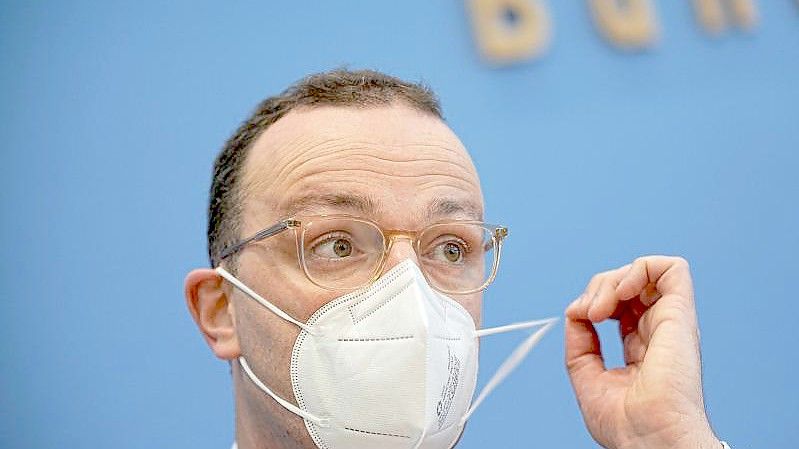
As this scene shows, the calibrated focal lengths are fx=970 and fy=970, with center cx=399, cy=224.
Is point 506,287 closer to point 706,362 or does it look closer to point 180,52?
point 706,362

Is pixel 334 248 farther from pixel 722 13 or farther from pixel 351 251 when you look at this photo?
pixel 722 13

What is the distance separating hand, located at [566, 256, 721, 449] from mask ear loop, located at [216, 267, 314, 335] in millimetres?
455

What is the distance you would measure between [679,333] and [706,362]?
0.87 m

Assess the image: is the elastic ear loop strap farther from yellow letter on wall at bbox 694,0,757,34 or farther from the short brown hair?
yellow letter on wall at bbox 694,0,757,34

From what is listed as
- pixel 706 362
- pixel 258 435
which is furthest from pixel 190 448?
pixel 706 362

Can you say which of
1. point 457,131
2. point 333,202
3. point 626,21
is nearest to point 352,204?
point 333,202

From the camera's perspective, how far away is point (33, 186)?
1.82m

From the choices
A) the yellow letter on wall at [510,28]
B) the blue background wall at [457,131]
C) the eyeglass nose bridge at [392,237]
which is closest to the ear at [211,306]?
the eyeglass nose bridge at [392,237]

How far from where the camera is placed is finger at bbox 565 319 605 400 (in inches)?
59.9

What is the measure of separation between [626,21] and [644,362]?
1152 millimetres

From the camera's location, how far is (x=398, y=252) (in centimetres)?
132

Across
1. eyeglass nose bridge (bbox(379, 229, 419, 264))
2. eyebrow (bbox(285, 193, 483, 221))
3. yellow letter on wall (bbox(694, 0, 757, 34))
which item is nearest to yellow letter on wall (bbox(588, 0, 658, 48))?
yellow letter on wall (bbox(694, 0, 757, 34))

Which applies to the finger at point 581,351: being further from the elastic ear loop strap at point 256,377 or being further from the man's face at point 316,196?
the elastic ear loop strap at point 256,377

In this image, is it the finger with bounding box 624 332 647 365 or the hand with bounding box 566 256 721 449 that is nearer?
the hand with bounding box 566 256 721 449
